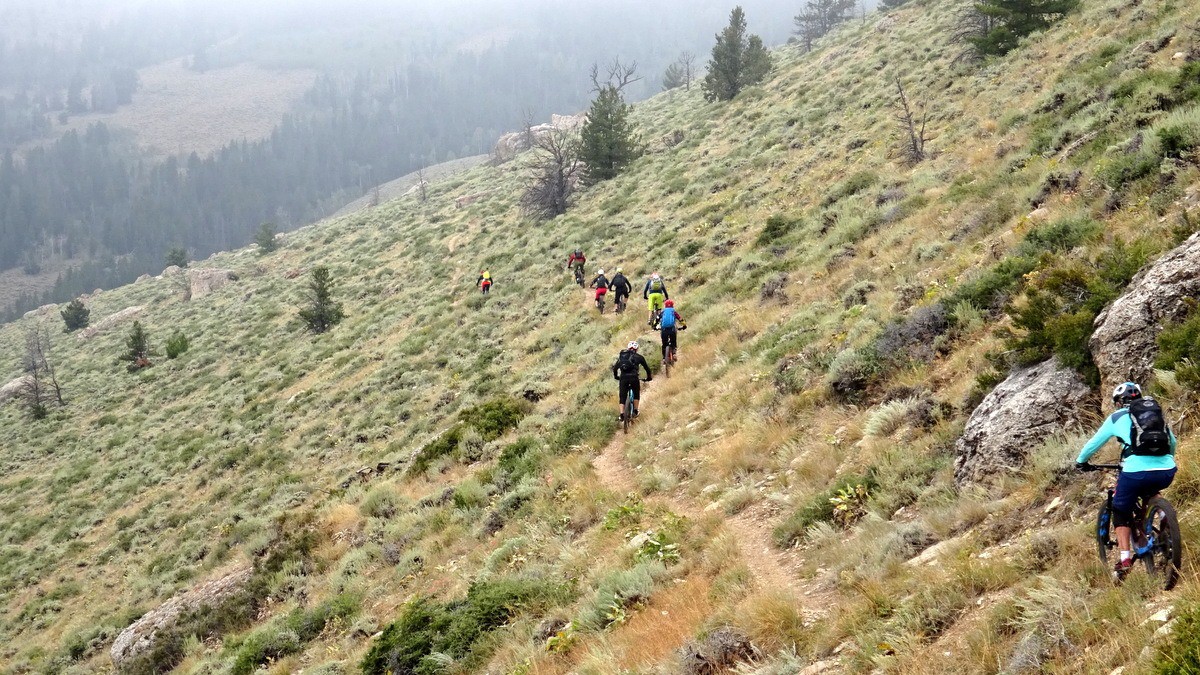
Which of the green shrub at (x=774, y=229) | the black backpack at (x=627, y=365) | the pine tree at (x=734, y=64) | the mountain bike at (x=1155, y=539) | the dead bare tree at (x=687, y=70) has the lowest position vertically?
the black backpack at (x=627, y=365)

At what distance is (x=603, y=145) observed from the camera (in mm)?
42625

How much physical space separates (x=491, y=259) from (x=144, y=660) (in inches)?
1042

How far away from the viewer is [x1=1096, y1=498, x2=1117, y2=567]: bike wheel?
463cm

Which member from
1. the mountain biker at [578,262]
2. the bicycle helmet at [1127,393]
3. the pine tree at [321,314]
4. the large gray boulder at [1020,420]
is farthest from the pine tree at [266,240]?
the bicycle helmet at [1127,393]

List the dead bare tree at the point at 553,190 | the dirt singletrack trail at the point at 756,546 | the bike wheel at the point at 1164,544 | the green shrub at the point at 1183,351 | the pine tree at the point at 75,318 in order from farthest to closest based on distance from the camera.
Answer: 1. the pine tree at the point at 75,318
2. the dead bare tree at the point at 553,190
3. the dirt singletrack trail at the point at 756,546
4. the green shrub at the point at 1183,351
5. the bike wheel at the point at 1164,544

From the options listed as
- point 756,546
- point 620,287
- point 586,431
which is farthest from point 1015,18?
point 756,546

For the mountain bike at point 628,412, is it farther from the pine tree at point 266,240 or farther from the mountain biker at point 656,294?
the pine tree at point 266,240

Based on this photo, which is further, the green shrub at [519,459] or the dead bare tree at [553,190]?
the dead bare tree at [553,190]

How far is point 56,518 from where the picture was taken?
25.0m

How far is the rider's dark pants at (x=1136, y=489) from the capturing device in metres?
4.61

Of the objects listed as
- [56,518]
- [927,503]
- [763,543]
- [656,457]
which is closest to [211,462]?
[56,518]

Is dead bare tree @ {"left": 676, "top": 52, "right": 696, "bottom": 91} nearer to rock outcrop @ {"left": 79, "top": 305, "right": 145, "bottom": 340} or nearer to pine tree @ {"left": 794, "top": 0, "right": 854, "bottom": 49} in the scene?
pine tree @ {"left": 794, "top": 0, "right": 854, "bottom": 49}

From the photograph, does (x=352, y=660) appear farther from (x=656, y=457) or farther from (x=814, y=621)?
(x=814, y=621)

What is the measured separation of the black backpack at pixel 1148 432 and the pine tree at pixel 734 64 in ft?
162
